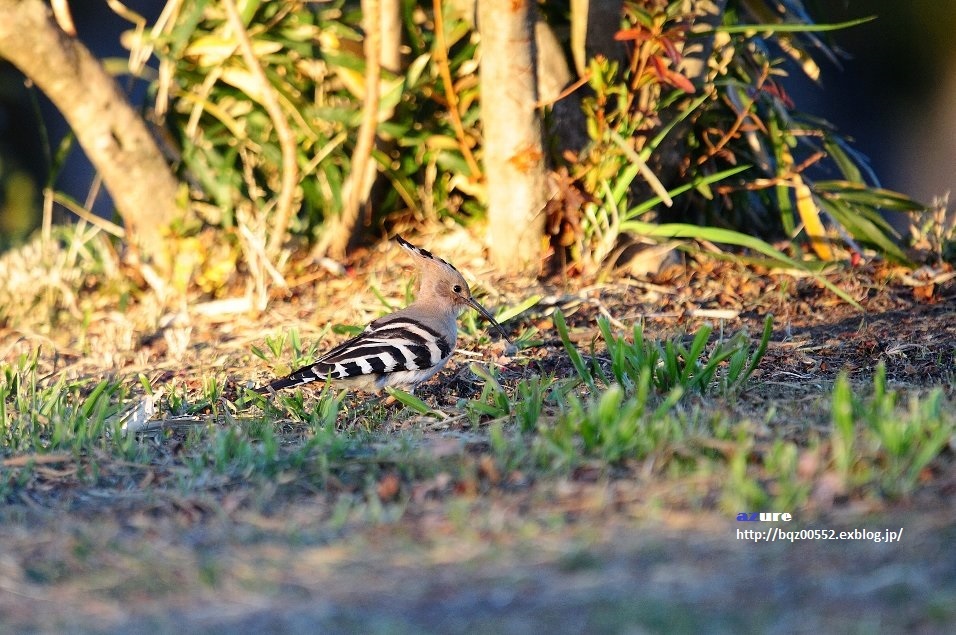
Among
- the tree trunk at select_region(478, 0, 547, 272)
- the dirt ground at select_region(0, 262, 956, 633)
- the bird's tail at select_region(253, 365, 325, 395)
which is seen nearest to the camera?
the dirt ground at select_region(0, 262, 956, 633)

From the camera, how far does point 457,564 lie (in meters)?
2.21

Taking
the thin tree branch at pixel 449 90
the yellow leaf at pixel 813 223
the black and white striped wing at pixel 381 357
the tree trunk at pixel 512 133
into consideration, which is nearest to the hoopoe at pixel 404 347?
the black and white striped wing at pixel 381 357

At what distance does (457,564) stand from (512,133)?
2.70 metres

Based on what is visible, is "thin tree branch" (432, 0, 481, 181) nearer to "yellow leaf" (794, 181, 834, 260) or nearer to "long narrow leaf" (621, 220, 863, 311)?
"long narrow leaf" (621, 220, 863, 311)

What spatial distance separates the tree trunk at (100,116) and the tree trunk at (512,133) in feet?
4.76

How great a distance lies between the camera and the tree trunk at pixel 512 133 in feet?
14.8

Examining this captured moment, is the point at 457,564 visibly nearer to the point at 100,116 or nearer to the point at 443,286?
the point at 443,286

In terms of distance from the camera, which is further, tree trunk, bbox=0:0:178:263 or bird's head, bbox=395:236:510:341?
tree trunk, bbox=0:0:178:263

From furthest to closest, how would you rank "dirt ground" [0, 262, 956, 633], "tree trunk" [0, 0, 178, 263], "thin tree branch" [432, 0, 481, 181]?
"tree trunk" [0, 0, 178, 263]
"thin tree branch" [432, 0, 481, 181]
"dirt ground" [0, 262, 956, 633]

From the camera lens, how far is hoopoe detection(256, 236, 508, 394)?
3.69m

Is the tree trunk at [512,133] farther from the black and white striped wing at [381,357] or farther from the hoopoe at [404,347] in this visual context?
the black and white striped wing at [381,357]

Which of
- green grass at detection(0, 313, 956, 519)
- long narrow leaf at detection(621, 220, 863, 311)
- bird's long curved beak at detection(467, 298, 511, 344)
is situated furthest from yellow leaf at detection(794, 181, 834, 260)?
bird's long curved beak at detection(467, 298, 511, 344)

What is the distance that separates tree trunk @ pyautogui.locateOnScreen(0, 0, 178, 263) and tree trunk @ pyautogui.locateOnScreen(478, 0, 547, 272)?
1450 mm

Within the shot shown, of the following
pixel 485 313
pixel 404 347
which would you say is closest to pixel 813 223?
pixel 485 313
